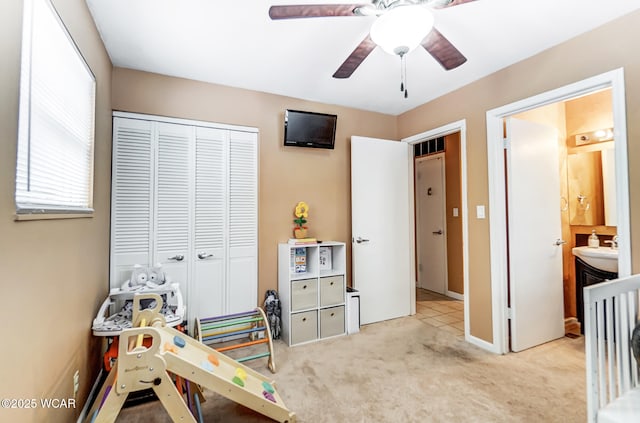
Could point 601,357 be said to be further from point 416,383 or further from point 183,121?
point 183,121

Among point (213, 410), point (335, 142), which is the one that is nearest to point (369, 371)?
point (213, 410)

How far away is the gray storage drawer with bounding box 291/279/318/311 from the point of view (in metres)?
2.80

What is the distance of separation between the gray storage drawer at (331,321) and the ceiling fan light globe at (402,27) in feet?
7.79

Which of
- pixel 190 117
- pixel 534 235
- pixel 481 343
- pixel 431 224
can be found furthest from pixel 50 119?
pixel 431 224

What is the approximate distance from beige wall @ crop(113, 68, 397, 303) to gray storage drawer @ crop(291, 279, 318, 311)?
360mm

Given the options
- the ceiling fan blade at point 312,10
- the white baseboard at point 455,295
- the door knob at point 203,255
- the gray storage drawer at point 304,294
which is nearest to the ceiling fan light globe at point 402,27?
the ceiling fan blade at point 312,10

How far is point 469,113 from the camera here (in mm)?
2883

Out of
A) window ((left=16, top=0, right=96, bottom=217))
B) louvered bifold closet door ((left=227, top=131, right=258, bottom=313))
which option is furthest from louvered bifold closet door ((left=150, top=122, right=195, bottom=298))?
window ((left=16, top=0, right=96, bottom=217))

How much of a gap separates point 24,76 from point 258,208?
2.03 metres

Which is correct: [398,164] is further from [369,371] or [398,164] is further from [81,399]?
[81,399]

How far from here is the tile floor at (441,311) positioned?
10.6ft

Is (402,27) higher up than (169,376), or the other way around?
(402,27)

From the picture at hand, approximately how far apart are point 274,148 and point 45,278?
2.22 meters

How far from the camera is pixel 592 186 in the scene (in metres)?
3.13
